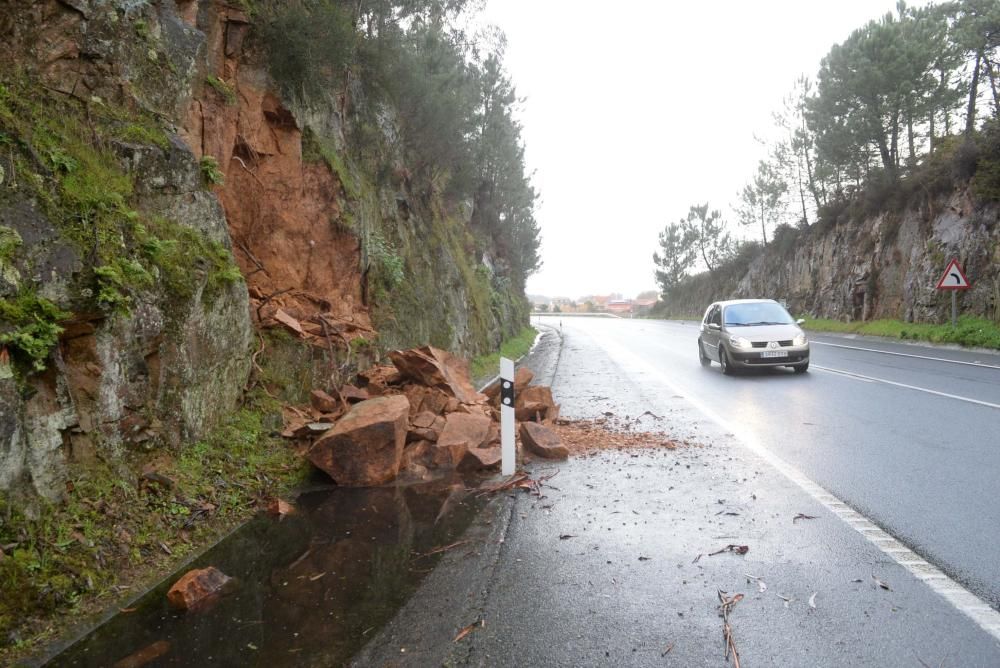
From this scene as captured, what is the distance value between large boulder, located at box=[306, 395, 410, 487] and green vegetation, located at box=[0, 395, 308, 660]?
0.33 metres

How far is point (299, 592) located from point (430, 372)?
15.2 feet

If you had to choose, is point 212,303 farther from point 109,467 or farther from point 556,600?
point 556,600

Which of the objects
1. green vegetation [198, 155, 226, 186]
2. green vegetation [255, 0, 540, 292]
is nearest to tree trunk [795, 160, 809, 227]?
green vegetation [255, 0, 540, 292]

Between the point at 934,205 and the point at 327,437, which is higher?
the point at 934,205

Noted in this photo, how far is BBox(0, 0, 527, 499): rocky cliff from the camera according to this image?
4.12 m

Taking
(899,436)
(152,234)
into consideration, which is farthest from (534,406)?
(152,234)

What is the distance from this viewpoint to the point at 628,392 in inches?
485

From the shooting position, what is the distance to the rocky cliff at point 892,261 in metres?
23.2

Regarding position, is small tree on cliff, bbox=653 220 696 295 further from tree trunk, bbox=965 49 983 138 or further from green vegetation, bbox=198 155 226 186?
green vegetation, bbox=198 155 226 186

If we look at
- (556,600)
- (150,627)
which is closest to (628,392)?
(556,600)

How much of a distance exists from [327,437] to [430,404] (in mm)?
2022

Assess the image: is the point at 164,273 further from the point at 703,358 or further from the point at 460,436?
the point at 703,358

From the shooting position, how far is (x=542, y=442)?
7277 mm

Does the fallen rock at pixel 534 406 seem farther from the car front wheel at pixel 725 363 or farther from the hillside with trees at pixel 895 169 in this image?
the hillside with trees at pixel 895 169
